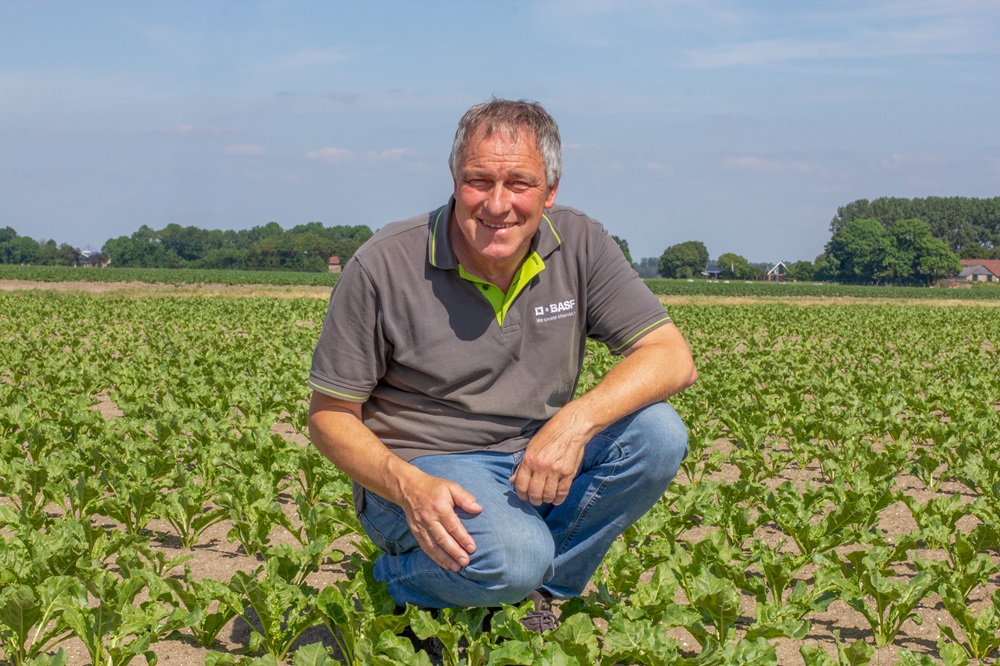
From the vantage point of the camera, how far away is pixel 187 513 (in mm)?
4766

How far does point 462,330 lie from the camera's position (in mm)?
3195

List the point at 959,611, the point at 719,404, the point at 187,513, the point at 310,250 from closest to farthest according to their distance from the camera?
the point at 959,611, the point at 187,513, the point at 719,404, the point at 310,250

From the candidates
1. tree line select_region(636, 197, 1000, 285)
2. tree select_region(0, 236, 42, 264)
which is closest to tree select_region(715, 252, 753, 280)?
tree line select_region(636, 197, 1000, 285)

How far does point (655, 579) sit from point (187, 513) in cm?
241

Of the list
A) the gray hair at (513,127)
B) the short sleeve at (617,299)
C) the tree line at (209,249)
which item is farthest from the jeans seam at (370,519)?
the tree line at (209,249)

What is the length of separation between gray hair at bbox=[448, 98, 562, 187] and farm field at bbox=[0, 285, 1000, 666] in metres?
1.44

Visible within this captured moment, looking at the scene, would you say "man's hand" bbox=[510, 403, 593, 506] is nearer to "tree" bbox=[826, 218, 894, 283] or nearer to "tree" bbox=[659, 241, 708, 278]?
"tree" bbox=[826, 218, 894, 283]

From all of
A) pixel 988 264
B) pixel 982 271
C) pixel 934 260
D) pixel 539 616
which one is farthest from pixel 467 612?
pixel 988 264

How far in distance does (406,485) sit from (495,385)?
20.4 inches

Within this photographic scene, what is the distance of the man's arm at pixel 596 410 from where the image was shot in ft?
9.89

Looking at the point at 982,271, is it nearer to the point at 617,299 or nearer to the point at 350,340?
the point at 617,299

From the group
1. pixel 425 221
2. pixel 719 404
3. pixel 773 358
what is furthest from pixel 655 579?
pixel 773 358

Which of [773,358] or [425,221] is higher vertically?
[425,221]

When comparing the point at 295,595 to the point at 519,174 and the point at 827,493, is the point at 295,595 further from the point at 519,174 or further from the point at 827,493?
the point at 827,493
